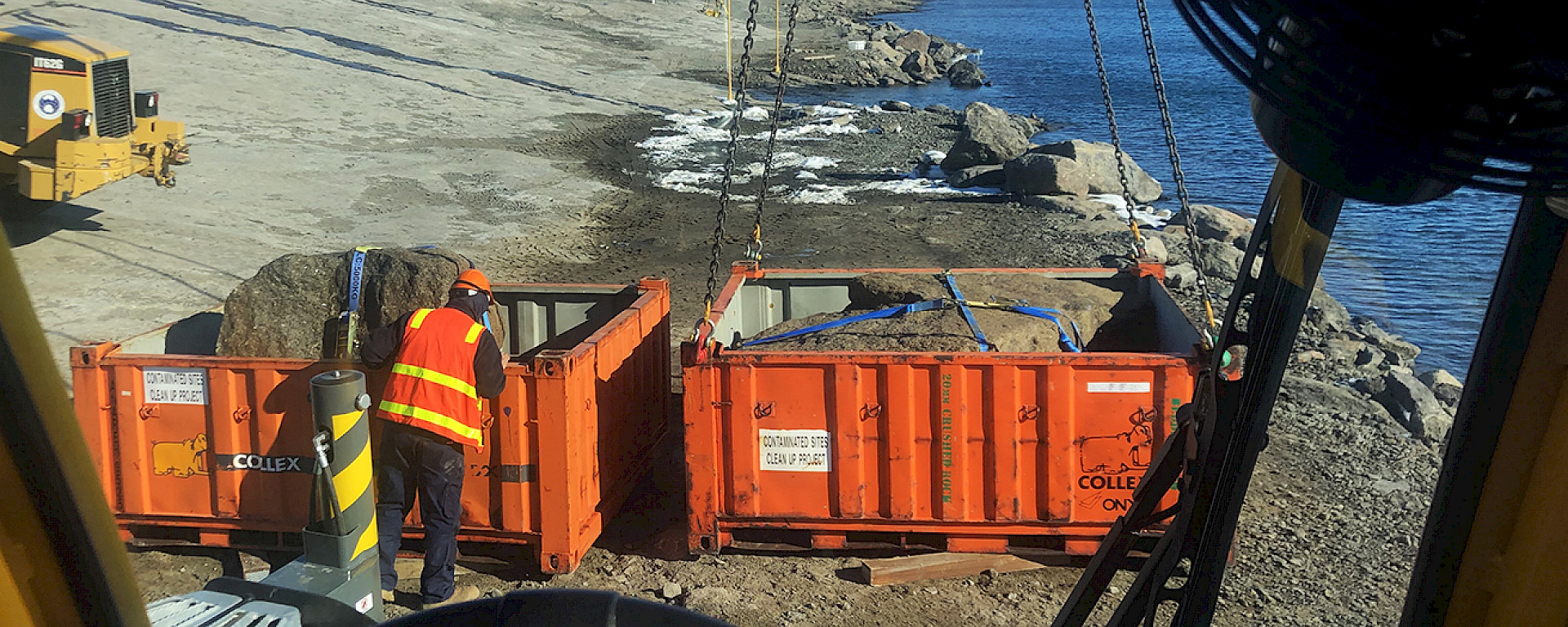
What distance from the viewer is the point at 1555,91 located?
4.50ft

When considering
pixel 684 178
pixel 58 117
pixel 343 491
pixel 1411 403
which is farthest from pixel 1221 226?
pixel 58 117

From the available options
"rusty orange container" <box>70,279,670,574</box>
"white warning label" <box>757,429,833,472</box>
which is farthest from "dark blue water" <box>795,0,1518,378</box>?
"rusty orange container" <box>70,279,670,574</box>

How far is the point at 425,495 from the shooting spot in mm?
6070

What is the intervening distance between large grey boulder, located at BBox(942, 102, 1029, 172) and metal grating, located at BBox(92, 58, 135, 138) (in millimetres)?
13450

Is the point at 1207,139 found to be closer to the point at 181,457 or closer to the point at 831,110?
the point at 831,110

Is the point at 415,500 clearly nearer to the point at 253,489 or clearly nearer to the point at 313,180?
the point at 253,489

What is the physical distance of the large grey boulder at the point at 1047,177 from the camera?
62.6 ft

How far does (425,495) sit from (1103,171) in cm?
1597

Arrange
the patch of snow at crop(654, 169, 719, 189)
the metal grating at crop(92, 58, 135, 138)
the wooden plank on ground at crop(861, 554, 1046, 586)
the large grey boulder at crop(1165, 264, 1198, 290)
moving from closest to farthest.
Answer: the wooden plank on ground at crop(861, 554, 1046, 586), the large grey boulder at crop(1165, 264, 1198, 290), the metal grating at crop(92, 58, 135, 138), the patch of snow at crop(654, 169, 719, 189)

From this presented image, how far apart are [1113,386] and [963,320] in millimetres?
1132

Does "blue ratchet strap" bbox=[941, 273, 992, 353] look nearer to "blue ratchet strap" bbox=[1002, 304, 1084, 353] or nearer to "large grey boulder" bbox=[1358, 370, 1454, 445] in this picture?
"blue ratchet strap" bbox=[1002, 304, 1084, 353]

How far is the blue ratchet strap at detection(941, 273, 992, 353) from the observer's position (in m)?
6.80

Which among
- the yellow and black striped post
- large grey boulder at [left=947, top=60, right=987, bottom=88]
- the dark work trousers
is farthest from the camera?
large grey boulder at [left=947, top=60, right=987, bottom=88]

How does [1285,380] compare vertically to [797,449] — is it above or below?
below
